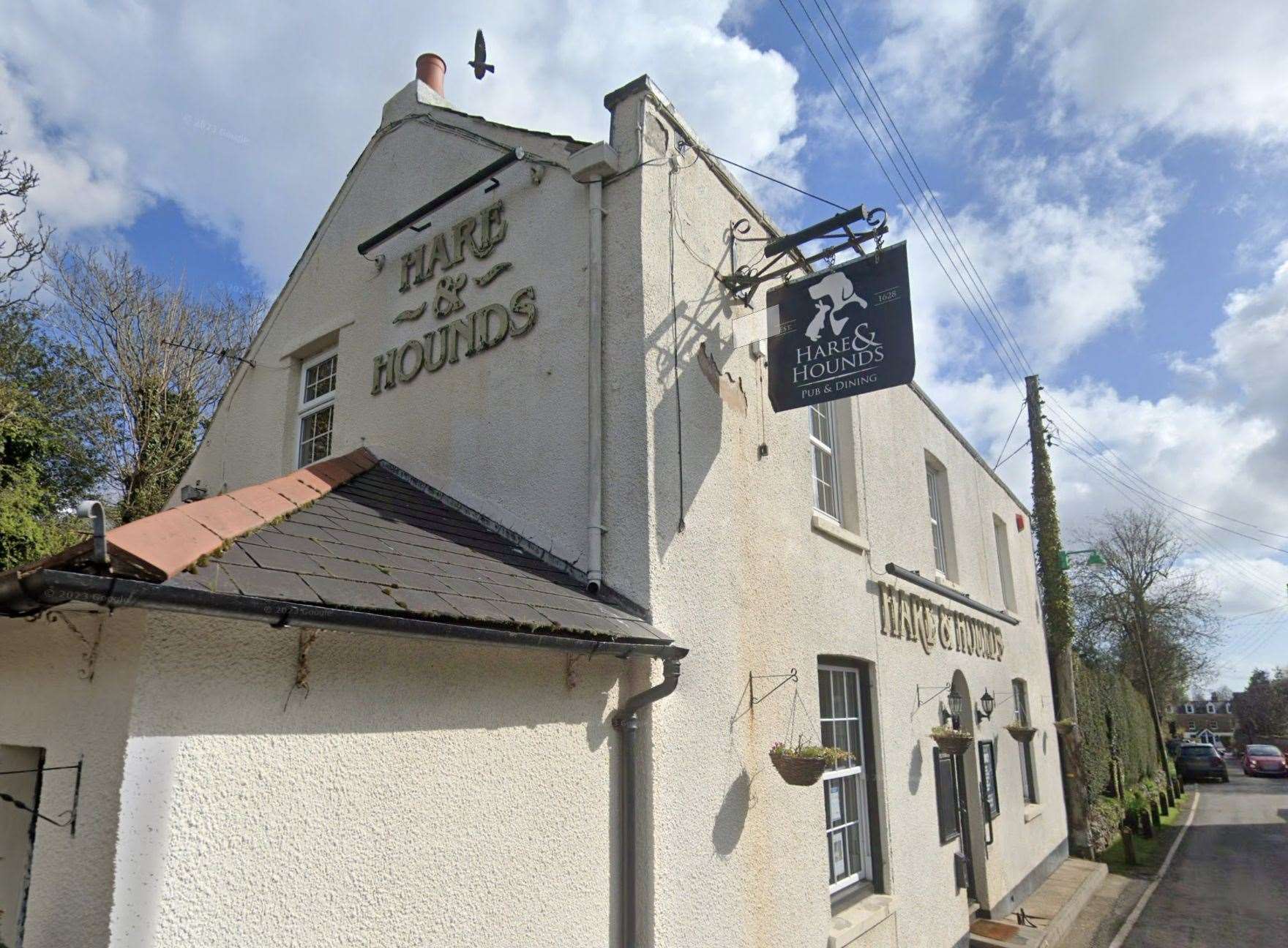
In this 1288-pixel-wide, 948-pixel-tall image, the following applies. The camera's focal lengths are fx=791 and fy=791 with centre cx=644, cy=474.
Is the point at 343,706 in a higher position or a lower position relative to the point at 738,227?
lower

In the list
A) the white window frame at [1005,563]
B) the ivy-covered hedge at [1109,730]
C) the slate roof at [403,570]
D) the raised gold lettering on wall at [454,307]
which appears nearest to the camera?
the slate roof at [403,570]

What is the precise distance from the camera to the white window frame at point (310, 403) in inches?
326

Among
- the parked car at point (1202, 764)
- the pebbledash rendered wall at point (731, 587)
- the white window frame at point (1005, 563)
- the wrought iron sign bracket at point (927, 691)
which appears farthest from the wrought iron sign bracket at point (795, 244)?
the parked car at point (1202, 764)

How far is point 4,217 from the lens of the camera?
9.19 m

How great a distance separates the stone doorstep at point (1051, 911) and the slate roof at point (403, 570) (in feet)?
26.1

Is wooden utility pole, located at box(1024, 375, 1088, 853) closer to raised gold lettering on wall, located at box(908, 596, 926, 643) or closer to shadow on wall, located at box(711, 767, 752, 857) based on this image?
raised gold lettering on wall, located at box(908, 596, 926, 643)

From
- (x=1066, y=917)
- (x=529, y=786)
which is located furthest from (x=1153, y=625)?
(x=529, y=786)

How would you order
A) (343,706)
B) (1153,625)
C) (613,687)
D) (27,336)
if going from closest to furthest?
1. (343,706)
2. (613,687)
3. (27,336)
4. (1153,625)

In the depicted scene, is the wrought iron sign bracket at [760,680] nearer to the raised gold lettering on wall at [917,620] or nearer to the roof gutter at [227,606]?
the roof gutter at [227,606]

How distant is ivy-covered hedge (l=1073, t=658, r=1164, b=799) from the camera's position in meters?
18.0

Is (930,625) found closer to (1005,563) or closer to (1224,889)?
(1005,563)

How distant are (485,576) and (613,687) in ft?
3.48

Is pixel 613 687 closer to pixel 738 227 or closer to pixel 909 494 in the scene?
pixel 738 227

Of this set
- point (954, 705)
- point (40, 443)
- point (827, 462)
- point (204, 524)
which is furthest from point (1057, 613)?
point (40, 443)
